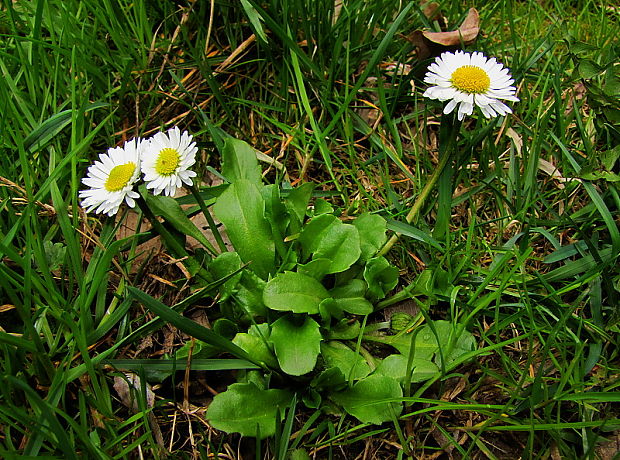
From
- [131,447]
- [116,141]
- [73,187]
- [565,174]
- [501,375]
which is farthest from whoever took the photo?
[116,141]

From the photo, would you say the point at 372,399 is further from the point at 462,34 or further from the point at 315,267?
the point at 462,34

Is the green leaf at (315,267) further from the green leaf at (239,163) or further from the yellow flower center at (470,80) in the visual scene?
the yellow flower center at (470,80)

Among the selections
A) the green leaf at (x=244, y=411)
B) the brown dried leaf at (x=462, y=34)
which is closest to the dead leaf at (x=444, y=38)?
the brown dried leaf at (x=462, y=34)

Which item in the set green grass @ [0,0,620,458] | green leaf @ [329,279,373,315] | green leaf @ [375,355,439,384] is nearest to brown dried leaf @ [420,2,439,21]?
green grass @ [0,0,620,458]

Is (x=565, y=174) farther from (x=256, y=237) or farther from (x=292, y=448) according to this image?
(x=292, y=448)

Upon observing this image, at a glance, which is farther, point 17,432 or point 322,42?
point 322,42

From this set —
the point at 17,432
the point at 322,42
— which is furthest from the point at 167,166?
the point at 322,42

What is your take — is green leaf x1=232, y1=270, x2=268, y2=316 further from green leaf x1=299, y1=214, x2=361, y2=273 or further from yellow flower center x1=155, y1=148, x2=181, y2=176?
yellow flower center x1=155, y1=148, x2=181, y2=176
